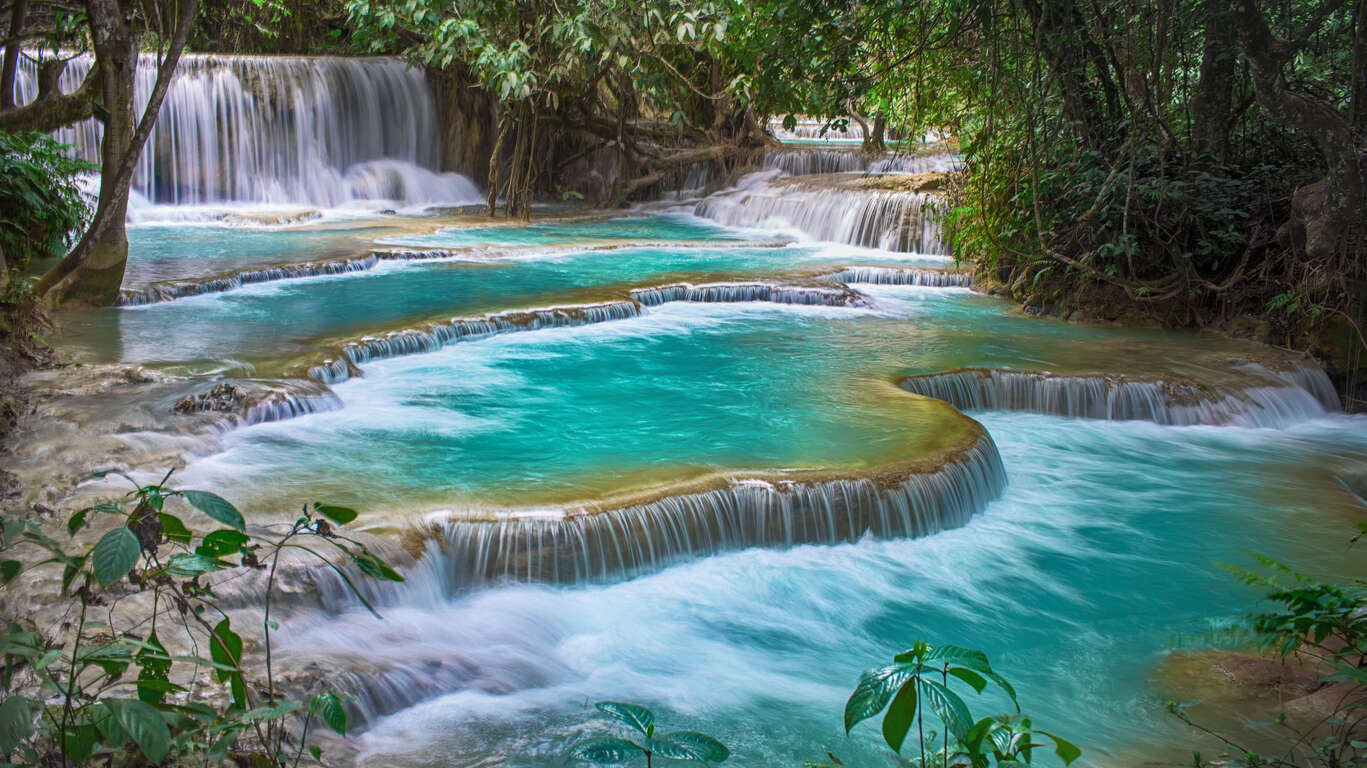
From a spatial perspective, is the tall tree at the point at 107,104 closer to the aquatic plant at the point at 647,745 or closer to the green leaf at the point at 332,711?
the green leaf at the point at 332,711

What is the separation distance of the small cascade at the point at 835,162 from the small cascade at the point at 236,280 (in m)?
9.49

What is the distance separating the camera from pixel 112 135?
7.91 m

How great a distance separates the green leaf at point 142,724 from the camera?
6.22 feet

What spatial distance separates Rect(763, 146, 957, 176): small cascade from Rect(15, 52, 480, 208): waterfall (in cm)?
572

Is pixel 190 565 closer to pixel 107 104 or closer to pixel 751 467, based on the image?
pixel 751 467

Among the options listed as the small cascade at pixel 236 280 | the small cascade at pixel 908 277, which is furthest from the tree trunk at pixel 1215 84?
the small cascade at pixel 236 280

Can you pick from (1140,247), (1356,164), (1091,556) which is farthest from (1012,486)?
(1140,247)

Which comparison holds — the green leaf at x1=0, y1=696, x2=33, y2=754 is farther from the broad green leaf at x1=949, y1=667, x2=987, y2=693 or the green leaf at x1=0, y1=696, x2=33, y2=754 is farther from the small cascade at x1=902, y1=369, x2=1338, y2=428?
the small cascade at x1=902, y1=369, x2=1338, y2=428

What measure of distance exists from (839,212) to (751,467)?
10140 millimetres

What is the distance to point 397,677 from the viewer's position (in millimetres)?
3969

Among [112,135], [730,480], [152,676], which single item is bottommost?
[730,480]

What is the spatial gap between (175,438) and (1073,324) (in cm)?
767

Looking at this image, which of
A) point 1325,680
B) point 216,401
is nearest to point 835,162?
point 216,401

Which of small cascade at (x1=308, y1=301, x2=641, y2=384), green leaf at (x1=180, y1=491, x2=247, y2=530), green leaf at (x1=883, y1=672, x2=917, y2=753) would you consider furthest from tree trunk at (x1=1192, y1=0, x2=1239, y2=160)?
green leaf at (x1=180, y1=491, x2=247, y2=530)
